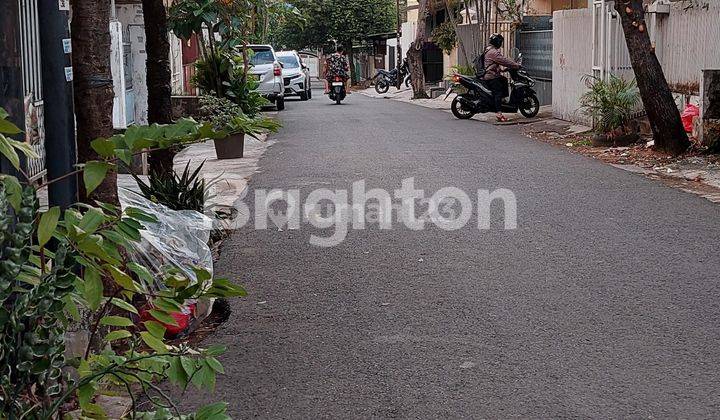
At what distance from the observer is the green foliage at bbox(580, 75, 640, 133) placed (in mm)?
15633

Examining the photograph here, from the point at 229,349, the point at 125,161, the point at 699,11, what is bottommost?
the point at 229,349

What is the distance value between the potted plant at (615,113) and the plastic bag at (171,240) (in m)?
Answer: 10.1

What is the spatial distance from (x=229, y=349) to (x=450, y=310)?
4.80 ft

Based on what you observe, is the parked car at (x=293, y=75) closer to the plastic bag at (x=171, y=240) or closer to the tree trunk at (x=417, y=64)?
the tree trunk at (x=417, y=64)

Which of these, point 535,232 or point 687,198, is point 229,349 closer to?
point 535,232

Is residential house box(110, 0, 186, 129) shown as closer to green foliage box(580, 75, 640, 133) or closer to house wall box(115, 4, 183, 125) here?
house wall box(115, 4, 183, 125)

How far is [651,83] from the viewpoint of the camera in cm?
1423

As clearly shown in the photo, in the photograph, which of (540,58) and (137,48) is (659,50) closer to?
(540,58)

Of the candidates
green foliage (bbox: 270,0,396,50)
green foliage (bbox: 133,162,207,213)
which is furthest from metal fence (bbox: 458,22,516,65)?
green foliage (bbox: 270,0,396,50)

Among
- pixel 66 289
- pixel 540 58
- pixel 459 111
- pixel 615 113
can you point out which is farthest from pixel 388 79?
pixel 66 289

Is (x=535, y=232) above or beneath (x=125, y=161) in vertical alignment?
beneath

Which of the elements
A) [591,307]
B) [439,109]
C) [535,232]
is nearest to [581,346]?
[591,307]

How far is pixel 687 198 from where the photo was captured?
415 inches

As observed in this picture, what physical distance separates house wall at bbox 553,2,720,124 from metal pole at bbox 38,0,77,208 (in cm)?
1149
